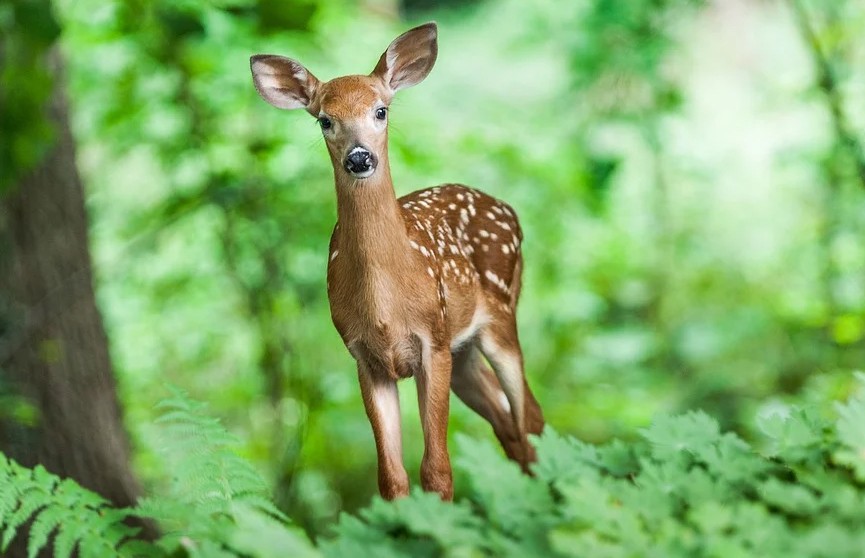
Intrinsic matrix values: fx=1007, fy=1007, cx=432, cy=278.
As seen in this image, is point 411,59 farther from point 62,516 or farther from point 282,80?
point 62,516

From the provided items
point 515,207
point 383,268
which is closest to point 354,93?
point 383,268

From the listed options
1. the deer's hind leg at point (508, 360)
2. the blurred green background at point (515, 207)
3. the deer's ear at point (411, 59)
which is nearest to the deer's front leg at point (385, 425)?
the deer's hind leg at point (508, 360)

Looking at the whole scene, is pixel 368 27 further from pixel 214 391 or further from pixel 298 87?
pixel 298 87

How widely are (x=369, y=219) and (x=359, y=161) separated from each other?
0.40ft

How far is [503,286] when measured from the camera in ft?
7.79

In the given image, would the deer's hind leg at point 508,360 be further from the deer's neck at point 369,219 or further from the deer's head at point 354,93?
the deer's head at point 354,93

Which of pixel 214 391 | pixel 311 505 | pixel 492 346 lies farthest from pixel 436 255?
pixel 214 391

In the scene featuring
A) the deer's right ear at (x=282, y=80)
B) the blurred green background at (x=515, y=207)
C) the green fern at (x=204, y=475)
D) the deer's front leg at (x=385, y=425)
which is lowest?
the green fern at (x=204, y=475)

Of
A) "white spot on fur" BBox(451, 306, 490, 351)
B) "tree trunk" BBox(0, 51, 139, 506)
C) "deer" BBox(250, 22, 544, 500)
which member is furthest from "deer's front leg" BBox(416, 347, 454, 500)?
"tree trunk" BBox(0, 51, 139, 506)

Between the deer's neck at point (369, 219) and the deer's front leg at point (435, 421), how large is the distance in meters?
0.21

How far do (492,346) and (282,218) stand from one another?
7.13 ft

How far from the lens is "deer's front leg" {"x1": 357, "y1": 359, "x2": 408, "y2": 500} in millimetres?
1921

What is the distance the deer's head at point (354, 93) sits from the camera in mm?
1850

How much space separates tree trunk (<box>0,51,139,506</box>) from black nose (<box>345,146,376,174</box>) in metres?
2.09
